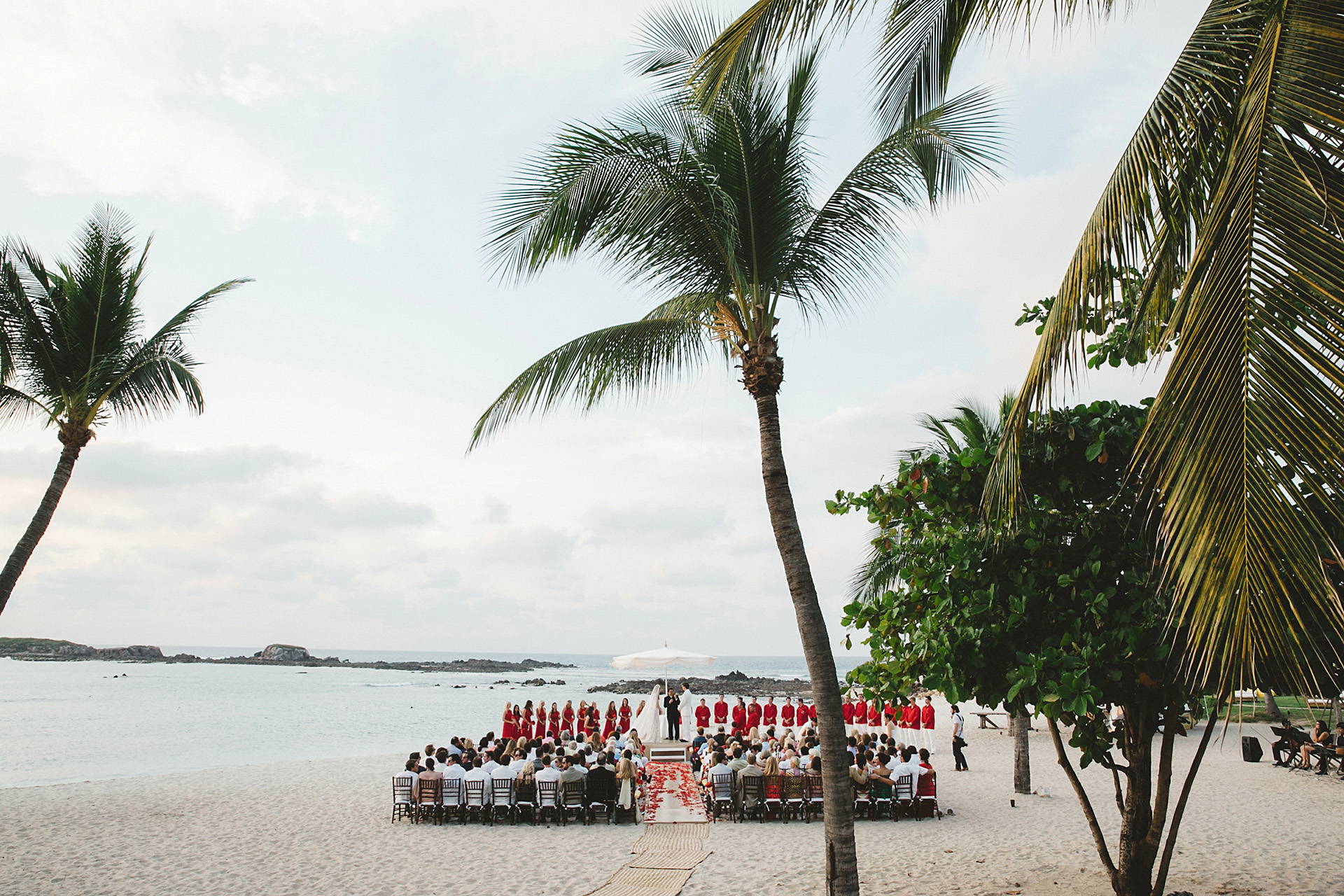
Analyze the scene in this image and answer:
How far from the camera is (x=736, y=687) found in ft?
218

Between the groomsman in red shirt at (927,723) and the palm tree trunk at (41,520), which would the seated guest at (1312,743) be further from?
the palm tree trunk at (41,520)

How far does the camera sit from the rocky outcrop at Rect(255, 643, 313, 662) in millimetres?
133000

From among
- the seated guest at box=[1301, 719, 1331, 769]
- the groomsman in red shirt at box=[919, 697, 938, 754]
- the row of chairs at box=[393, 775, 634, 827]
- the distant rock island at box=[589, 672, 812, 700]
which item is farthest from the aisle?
the distant rock island at box=[589, 672, 812, 700]

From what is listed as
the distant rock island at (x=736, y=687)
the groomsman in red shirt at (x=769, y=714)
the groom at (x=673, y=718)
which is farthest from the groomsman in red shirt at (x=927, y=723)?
the distant rock island at (x=736, y=687)

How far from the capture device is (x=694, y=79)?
5.31 meters

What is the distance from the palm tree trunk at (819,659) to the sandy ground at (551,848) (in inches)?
113

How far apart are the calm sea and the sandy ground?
24.8 feet

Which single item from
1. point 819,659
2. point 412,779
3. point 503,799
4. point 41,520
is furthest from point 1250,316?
point 41,520

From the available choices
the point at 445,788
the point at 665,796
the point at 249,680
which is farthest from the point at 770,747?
the point at 249,680

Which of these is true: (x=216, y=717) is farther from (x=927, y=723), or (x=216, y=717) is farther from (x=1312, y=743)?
(x=1312, y=743)

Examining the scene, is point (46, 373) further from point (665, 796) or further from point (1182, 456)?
point (1182, 456)

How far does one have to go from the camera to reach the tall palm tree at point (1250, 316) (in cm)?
262

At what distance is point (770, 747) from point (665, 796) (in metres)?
2.18

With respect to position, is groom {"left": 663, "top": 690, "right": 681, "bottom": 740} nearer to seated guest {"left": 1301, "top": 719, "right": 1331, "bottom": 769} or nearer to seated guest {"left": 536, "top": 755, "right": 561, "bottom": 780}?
seated guest {"left": 536, "top": 755, "right": 561, "bottom": 780}
